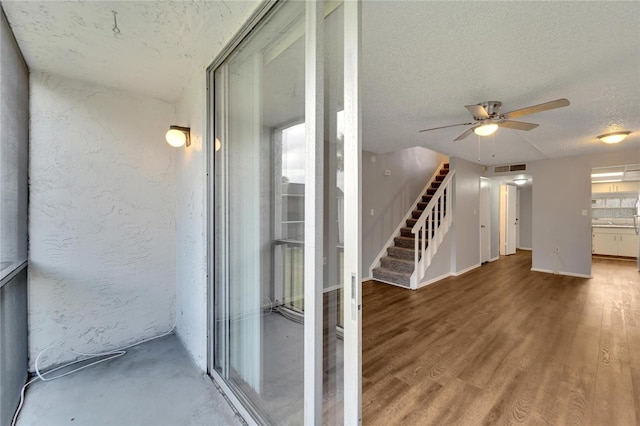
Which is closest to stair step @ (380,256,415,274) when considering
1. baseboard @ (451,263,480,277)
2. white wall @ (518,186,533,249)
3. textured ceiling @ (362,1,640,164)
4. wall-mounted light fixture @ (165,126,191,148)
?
baseboard @ (451,263,480,277)

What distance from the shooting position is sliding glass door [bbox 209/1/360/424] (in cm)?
104

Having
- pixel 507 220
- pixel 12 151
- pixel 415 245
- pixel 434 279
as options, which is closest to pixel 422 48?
pixel 12 151

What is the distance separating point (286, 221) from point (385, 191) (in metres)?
4.12

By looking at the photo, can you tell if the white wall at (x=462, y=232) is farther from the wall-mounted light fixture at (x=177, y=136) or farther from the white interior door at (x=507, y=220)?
the wall-mounted light fixture at (x=177, y=136)

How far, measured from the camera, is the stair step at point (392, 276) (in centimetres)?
441

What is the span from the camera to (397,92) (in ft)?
8.19

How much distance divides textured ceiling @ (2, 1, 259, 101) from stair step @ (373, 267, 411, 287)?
3995 mm

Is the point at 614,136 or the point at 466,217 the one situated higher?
the point at 614,136

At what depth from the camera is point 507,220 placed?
752 cm

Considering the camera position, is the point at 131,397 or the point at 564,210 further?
the point at 564,210

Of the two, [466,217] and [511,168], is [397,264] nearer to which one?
[466,217]

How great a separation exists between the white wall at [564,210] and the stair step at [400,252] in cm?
305

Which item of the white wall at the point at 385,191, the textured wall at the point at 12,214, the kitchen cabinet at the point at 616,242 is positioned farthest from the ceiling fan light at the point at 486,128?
the kitchen cabinet at the point at 616,242

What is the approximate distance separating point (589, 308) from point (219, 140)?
491 cm
